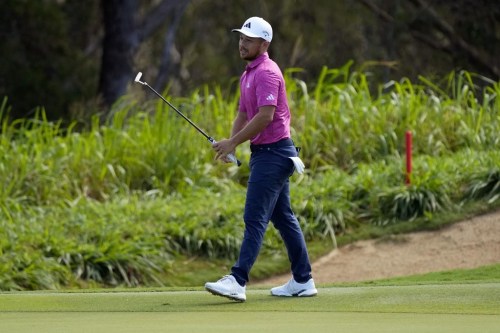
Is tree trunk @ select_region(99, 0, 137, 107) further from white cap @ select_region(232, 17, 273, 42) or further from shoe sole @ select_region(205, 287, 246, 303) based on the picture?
shoe sole @ select_region(205, 287, 246, 303)

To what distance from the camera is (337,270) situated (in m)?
12.7

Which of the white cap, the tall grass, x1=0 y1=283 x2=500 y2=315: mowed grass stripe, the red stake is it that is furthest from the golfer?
the red stake

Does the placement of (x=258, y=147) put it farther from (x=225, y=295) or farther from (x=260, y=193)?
(x=225, y=295)

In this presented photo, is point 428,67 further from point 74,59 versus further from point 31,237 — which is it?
point 31,237

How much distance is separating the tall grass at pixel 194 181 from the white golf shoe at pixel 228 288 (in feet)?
13.3

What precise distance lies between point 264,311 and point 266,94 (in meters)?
1.27

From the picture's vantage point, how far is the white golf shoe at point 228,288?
292 inches

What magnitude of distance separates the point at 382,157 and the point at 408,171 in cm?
149

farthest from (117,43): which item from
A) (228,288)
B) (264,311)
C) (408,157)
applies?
(264,311)

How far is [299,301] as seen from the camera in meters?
7.70

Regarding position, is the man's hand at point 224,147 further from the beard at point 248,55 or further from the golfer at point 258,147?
the beard at point 248,55

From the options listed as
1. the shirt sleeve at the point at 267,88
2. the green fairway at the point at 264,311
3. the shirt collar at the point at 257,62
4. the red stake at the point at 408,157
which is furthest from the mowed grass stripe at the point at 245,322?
the red stake at the point at 408,157

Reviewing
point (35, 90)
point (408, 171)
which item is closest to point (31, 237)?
point (408, 171)

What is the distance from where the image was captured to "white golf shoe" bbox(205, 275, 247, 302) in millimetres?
7426
